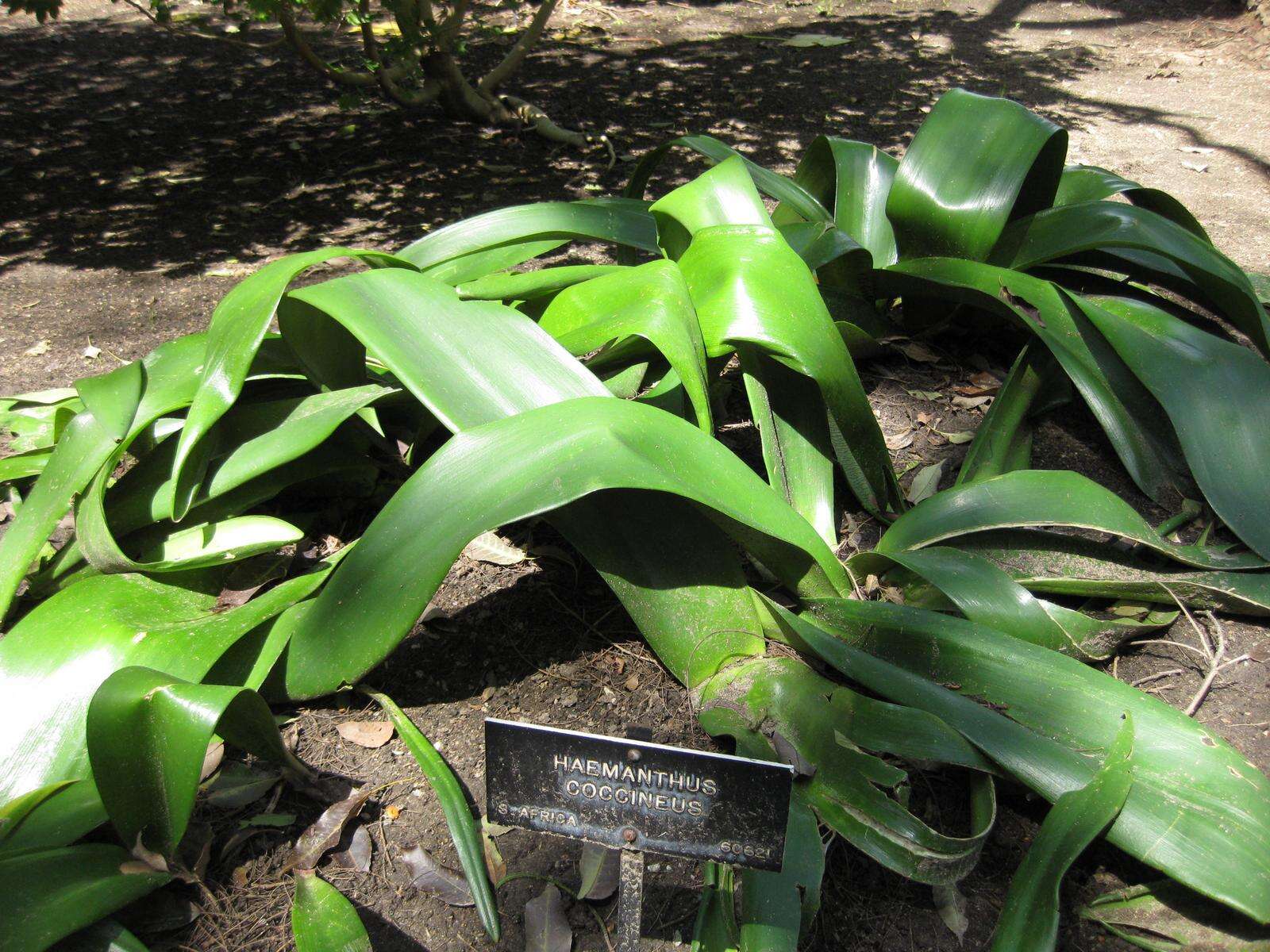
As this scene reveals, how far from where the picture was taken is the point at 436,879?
4.32 ft

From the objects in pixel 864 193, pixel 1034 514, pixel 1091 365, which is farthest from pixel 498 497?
pixel 864 193

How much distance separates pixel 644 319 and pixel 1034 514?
2.43ft

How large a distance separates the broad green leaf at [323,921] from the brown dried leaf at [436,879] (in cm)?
9

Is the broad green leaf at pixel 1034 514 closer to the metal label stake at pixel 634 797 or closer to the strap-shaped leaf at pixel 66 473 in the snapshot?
the metal label stake at pixel 634 797

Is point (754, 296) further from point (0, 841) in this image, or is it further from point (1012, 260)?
point (0, 841)

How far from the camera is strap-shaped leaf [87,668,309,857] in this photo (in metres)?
1.17

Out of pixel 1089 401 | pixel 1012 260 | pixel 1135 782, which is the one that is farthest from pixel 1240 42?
pixel 1135 782

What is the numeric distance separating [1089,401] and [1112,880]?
0.98 metres

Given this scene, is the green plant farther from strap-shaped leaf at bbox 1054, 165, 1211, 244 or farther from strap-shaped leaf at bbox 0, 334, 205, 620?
strap-shaped leaf at bbox 1054, 165, 1211, 244

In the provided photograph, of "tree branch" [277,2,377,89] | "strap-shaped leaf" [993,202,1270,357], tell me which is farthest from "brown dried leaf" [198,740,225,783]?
"tree branch" [277,2,377,89]

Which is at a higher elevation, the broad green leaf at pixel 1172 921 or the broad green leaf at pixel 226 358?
the broad green leaf at pixel 226 358

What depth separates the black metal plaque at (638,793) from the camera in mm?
1021

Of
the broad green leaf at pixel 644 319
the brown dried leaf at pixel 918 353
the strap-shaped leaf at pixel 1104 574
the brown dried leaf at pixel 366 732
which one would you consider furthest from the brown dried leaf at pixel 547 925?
the brown dried leaf at pixel 918 353

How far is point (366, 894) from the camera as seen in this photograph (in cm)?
130
